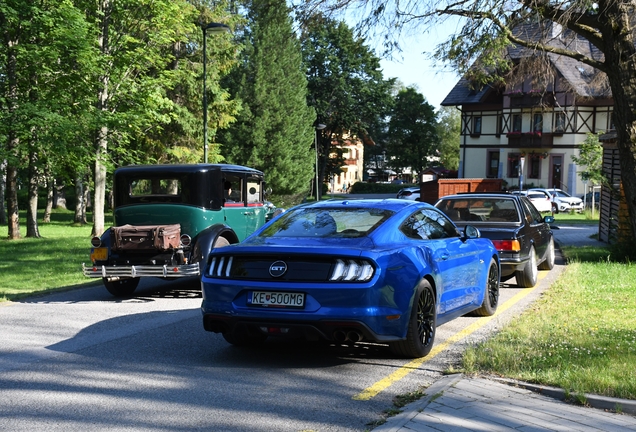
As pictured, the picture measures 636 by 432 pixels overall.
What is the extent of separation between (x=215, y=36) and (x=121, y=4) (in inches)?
615

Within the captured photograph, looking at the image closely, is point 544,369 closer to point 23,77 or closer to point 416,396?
point 416,396

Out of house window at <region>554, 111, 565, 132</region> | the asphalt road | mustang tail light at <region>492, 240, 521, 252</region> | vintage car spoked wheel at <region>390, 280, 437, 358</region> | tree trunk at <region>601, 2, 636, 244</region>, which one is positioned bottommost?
the asphalt road

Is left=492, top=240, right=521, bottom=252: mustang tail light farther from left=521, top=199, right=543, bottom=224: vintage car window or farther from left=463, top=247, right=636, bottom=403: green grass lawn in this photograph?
left=521, top=199, right=543, bottom=224: vintage car window

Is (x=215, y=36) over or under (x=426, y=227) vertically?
over

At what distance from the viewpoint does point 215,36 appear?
1572 inches

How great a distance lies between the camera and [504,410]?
518cm

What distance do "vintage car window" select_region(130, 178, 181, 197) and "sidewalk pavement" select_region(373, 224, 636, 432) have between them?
717 centimetres

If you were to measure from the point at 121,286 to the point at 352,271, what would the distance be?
20.8ft

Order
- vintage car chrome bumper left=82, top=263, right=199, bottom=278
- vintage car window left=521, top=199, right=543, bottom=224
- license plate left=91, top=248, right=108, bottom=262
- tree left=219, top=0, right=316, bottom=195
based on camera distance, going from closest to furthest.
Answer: vintage car chrome bumper left=82, top=263, right=199, bottom=278, license plate left=91, top=248, right=108, bottom=262, vintage car window left=521, top=199, right=543, bottom=224, tree left=219, top=0, right=316, bottom=195

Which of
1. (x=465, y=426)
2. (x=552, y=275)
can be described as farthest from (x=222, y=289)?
A: (x=552, y=275)

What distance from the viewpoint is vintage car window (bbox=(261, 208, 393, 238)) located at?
23.6 feet

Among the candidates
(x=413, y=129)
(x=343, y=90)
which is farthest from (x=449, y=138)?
(x=343, y=90)

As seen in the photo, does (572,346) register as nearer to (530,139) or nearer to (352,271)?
(352,271)

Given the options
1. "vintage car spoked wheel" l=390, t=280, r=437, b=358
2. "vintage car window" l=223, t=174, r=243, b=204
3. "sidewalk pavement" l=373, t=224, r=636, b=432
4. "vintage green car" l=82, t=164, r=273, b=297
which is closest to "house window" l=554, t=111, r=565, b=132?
"vintage green car" l=82, t=164, r=273, b=297
